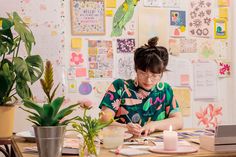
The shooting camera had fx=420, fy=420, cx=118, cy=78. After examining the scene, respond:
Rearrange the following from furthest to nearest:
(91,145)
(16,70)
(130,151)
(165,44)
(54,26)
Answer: (165,44) < (54,26) < (16,70) < (130,151) < (91,145)

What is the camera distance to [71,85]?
143 inches

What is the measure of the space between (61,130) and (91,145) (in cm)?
14

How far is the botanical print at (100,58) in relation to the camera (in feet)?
12.1

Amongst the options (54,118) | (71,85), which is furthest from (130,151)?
(71,85)

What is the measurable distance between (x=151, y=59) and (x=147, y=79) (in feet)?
0.42

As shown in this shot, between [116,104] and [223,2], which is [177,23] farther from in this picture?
[116,104]

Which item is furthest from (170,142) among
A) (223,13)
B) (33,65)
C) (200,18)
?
(223,13)

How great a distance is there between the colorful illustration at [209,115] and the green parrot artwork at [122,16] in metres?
1.10

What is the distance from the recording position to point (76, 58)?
143 inches

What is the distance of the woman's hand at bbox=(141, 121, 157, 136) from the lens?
227cm

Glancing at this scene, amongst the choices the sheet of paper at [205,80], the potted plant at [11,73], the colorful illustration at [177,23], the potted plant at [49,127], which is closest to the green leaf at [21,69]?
the potted plant at [11,73]

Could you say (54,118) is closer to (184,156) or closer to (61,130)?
(61,130)

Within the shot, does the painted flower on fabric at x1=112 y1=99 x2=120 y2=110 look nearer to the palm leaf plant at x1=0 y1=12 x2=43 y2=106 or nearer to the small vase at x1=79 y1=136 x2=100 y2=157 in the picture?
the palm leaf plant at x1=0 y1=12 x2=43 y2=106

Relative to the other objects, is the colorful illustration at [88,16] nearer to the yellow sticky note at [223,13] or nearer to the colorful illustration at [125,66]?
the colorful illustration at [125,66]
